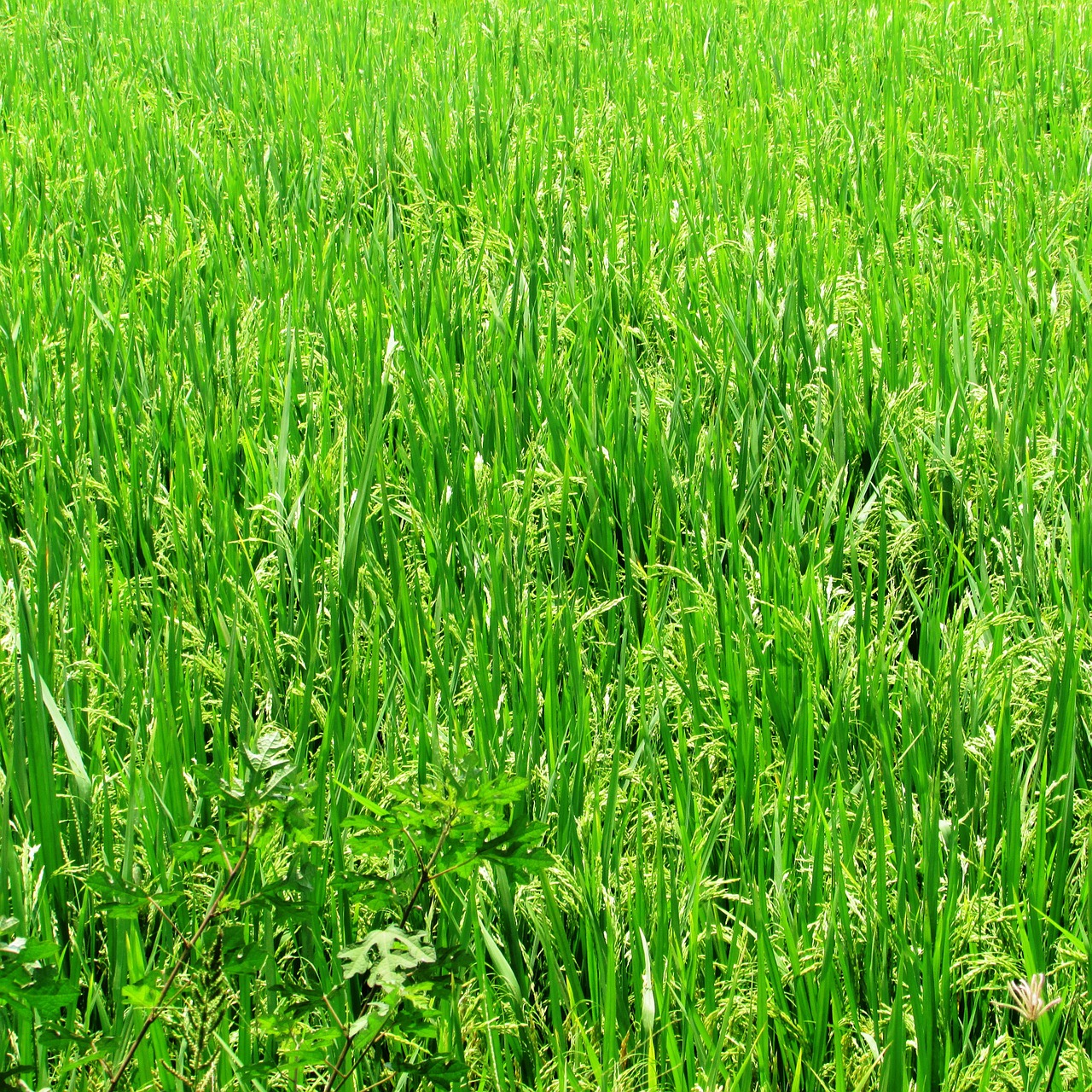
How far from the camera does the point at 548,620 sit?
1441 millimetres

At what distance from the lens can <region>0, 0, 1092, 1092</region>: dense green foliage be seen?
987mm

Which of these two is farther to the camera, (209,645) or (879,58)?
(879,58)

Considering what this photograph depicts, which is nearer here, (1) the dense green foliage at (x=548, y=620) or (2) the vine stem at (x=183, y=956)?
(2) the vine stem at (x=183, y=956)

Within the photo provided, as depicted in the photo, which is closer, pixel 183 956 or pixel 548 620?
pixel 183 956

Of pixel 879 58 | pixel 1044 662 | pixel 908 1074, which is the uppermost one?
pixel 879 58

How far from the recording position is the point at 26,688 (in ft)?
3.96

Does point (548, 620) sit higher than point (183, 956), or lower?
lower

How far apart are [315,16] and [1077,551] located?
18.8ft

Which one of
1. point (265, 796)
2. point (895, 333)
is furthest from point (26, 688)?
point (895, 333)

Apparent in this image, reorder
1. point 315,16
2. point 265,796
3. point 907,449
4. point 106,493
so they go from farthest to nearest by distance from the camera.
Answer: point 315,16 → point 907,449 → point 106,493 → point 265,796

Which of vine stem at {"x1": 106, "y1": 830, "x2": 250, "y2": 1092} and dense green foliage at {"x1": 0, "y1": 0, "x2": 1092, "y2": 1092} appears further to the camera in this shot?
dense green foliage at {"x1": 0, "y1": 0, "x2": 1092, "y2": 1092}

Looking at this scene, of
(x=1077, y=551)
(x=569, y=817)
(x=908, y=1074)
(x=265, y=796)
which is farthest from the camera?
(x=1077, y=551)

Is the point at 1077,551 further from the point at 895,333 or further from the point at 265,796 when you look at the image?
the point at 265,796

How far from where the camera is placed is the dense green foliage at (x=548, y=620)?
99 centimetres
